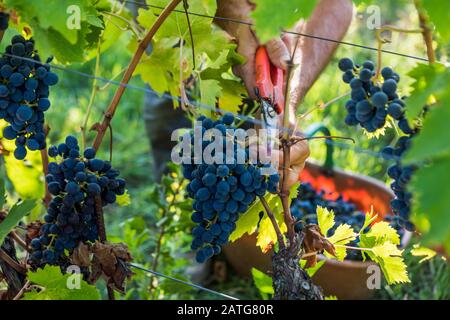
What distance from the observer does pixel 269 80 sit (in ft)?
3.68

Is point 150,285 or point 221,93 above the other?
point 221,93

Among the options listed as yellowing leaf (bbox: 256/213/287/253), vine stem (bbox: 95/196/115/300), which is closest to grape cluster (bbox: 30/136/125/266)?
vine stem (bbox: 95/196/115/300)

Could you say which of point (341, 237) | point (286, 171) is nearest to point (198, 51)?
point (286, 171)

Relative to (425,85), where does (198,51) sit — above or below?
above

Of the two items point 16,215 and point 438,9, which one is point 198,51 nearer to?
point 16,215

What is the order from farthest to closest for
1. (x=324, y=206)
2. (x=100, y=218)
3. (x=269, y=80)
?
(x=324, y=206) < (x=269, y=80) < (x=100, y=218)

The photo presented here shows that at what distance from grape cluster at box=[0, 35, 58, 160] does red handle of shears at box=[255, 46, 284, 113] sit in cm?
→ 34

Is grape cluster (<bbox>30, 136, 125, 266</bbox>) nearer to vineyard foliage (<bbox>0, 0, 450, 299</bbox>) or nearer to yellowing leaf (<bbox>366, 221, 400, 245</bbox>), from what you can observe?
vineyard foliage (<bbox>0, 0, 450, 299</bbox>)

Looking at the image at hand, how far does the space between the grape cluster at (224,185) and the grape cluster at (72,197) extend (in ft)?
0.44

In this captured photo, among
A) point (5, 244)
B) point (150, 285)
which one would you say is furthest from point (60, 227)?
point (150, 285)

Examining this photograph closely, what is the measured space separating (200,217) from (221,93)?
28 cm

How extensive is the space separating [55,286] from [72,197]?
0.14 m
